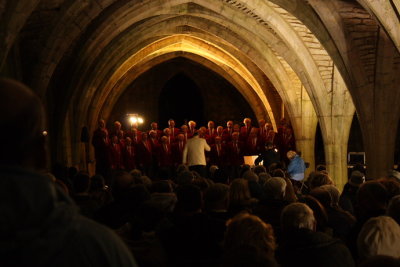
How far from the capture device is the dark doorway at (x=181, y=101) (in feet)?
79.8

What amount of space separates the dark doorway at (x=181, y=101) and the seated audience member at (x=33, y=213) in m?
23.1

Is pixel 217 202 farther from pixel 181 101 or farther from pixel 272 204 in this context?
pixel 181 101

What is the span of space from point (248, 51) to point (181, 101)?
8.51 metres

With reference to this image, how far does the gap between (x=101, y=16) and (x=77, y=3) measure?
2.54 metres

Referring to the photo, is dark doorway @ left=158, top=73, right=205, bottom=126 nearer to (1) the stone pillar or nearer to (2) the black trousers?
(1) the stone pillar

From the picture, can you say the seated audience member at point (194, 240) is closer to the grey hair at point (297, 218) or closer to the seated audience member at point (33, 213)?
the grey hair at point (297, 218)

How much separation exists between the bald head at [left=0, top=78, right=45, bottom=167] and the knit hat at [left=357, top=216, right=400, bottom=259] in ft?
7.13

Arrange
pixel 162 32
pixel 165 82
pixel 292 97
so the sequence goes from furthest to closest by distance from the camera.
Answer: pixel 165 82 → pixel 162 32 → pixel 292 97

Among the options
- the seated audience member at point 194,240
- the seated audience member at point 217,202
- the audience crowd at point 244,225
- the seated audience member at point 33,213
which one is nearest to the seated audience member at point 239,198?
the audience crowd at point 244,225

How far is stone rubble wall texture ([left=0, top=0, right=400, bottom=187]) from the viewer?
10.3 meters

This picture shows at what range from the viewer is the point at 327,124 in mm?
13305

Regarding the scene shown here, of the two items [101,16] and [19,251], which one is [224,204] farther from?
[101,16]

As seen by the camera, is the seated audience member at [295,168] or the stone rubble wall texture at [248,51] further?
the stone rubble wall texture at [248,51]

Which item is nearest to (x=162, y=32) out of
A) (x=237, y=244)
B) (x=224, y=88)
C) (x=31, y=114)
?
(x=224, y=88)
